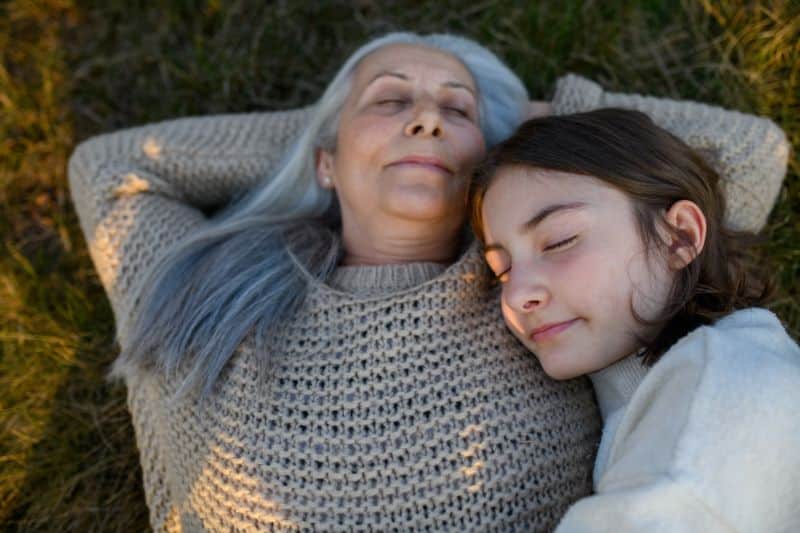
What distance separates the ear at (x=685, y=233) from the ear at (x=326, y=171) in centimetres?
105

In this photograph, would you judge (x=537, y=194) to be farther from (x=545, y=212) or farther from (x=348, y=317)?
(x=348, y=317)

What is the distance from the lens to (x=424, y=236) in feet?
6.94

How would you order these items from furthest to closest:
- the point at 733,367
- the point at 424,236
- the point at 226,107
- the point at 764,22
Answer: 1. the point at 226,107
2. the point at 764,22
3. the point at 424,236
4. the point at 733,367

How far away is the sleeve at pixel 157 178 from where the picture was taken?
2309 mm

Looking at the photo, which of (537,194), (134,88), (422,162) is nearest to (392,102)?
(422,162)

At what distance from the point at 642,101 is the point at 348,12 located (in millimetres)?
1275

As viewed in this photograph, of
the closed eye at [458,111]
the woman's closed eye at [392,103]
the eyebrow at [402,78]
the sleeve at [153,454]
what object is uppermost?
the eyebrow at [402,78]

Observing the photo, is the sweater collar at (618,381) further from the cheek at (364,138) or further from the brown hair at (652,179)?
the cheek at (364,138)

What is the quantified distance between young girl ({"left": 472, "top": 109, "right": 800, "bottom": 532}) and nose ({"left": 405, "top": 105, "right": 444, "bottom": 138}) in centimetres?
21

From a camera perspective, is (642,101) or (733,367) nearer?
(733,367)

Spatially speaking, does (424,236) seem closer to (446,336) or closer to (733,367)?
(446,336)

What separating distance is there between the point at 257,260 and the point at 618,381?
3.41ft

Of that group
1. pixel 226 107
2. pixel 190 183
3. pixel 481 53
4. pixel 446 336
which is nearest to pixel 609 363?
pixel 446 336

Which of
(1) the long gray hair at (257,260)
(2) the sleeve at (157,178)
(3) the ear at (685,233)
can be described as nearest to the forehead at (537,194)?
(3) the ear at (685,233)
